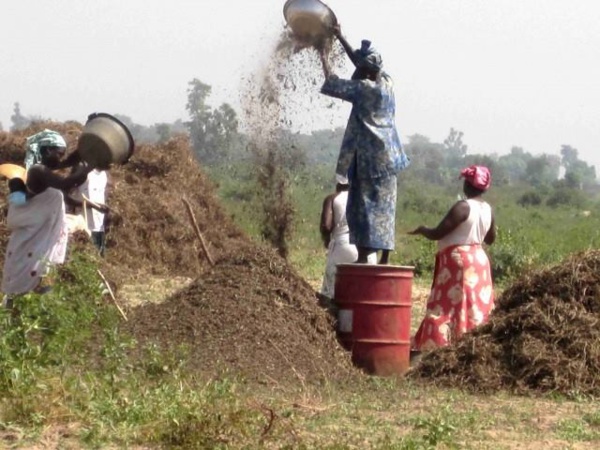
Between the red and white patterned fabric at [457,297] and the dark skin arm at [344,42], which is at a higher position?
the dark skin arm at [344,42]

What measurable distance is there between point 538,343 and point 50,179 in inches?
127

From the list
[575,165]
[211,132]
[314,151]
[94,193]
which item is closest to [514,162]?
[575,165]

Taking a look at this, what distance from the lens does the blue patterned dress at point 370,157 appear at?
871 cm

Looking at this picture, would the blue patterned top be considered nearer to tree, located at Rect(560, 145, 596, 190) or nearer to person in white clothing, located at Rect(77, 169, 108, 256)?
person in white clothing, located at Rect(77, 169, 108, 256)

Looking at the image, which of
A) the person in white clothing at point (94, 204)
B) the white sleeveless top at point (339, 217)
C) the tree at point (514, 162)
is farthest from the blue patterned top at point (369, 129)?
the tree at point (514, 162)

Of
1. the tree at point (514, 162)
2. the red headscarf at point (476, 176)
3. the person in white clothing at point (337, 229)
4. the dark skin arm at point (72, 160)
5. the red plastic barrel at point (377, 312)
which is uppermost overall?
the tree at point (514, 162)

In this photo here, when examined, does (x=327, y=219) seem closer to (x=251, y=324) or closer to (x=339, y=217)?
(x=339, y=217)

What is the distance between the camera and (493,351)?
7953 mm

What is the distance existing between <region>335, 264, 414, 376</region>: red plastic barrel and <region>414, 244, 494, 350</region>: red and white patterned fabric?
58 centimetres

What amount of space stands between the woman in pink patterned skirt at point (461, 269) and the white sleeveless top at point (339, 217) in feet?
3.24

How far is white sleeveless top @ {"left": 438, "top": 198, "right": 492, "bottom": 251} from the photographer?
896 cm

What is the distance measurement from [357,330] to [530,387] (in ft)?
4.20

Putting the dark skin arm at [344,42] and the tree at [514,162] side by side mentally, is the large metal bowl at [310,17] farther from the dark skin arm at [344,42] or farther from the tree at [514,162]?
the tree at [514,162]

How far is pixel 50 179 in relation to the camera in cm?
823
